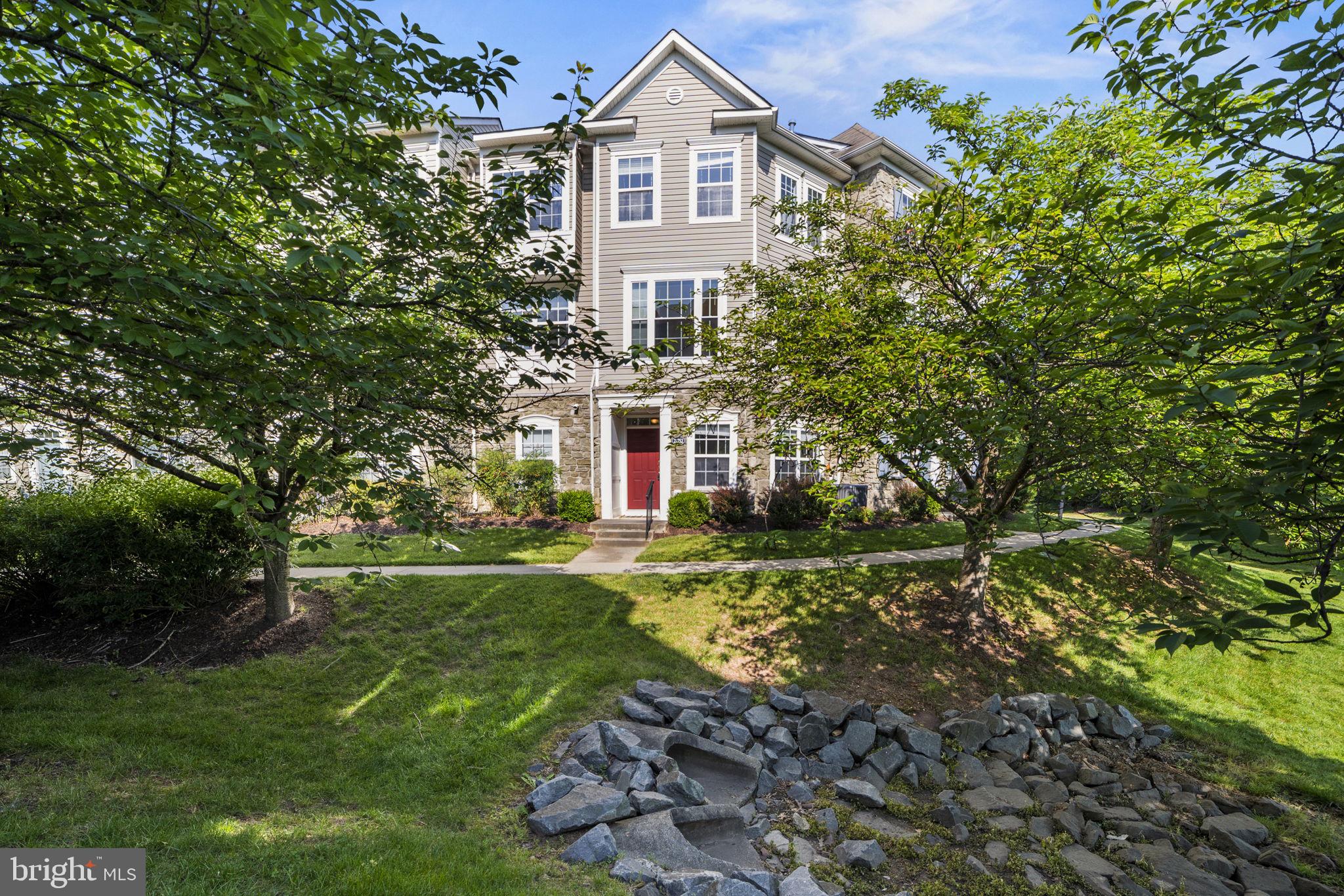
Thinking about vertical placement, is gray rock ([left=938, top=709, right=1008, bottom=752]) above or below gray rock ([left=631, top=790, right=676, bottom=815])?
below

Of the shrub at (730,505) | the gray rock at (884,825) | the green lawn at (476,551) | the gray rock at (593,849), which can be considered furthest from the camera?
the shrub at (730,505)

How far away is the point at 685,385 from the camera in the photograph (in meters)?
13.1

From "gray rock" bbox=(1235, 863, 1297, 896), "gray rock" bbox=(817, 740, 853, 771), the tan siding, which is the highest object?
the tan siding

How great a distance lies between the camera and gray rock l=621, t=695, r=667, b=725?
5637 millimetres

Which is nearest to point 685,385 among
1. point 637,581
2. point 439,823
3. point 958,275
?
point 637,581

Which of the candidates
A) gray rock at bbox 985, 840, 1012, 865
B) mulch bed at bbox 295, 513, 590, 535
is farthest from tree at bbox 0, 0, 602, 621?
mulch bed at bbox 295, 513, 590, 535

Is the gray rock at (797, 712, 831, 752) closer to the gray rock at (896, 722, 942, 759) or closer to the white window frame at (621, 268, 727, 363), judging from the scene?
the gray rock at (896, 722, 942, 759)

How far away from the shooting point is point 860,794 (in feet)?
16.9

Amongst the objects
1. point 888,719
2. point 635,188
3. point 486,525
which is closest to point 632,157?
point 635,188

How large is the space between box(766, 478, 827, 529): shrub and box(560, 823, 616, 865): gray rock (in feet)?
29.4

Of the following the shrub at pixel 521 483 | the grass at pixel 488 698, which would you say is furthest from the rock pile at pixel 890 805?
the shrub at pixel 521 483

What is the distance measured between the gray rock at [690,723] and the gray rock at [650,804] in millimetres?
1314

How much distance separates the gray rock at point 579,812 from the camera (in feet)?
12.8

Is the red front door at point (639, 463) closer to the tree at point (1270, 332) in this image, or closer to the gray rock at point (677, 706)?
the gray rock at point (677, 706)
